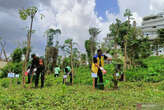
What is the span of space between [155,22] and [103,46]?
233 ft

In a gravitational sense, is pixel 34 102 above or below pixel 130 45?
below

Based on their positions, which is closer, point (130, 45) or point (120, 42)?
point (130, 45)

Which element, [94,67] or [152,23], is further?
[152,23]

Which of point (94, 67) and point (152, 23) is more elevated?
point (152, 23)

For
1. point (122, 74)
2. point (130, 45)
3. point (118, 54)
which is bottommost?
point (122, 74)

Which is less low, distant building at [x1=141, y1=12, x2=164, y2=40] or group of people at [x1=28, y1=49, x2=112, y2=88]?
distant building at [x1=141, y1=12, x2=164, y2=40]

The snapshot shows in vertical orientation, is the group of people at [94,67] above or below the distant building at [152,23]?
below

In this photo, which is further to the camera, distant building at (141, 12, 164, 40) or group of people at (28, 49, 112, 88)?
distant building at (141, 12, 164, 40)

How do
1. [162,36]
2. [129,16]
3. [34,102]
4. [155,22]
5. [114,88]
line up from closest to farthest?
[34,102]
[114,88]
[129,16]
[162,36]
[155,22]

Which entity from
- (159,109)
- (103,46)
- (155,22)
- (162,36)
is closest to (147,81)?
(103,46)

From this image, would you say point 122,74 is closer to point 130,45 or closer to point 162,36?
point 130,45

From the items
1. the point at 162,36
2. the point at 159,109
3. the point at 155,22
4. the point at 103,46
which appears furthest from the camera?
the point at 155,22

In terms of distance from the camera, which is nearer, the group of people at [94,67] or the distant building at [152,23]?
the group of people at [94,67]

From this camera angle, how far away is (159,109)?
3.65 meters
